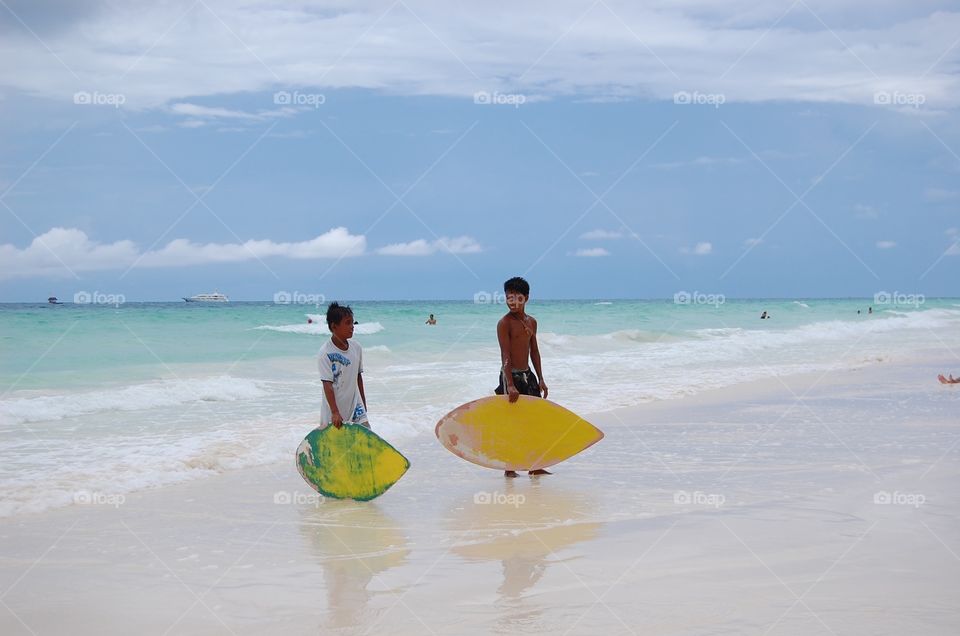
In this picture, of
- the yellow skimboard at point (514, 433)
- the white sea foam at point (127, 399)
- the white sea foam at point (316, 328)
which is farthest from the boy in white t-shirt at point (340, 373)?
the white sea foam at point (316, 328)

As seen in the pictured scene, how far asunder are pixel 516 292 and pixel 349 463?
1818 mm

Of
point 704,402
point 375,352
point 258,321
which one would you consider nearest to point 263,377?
point 375,352

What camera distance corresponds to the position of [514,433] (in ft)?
23.6

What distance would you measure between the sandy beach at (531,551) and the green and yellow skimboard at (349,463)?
0.15 metres

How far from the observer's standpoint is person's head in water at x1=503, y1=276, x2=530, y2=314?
23.2 feet

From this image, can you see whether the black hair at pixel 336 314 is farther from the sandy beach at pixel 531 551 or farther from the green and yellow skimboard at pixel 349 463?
the sandy beach at pixel 531 551

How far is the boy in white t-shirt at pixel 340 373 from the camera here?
247 inches

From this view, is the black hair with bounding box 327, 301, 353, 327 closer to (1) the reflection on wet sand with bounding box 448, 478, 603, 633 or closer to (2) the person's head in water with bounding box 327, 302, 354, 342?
(2) the person's head in water with bounding box 327, 302, 354, 342

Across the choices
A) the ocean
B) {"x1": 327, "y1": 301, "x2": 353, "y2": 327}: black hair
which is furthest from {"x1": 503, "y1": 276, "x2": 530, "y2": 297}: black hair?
the ocean

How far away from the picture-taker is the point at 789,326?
4022cm

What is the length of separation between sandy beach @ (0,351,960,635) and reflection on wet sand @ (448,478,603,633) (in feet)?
0.06

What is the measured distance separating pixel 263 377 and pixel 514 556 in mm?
11747

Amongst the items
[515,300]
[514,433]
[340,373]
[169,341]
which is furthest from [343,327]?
[169,341]

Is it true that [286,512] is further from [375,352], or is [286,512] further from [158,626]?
[375,352]
